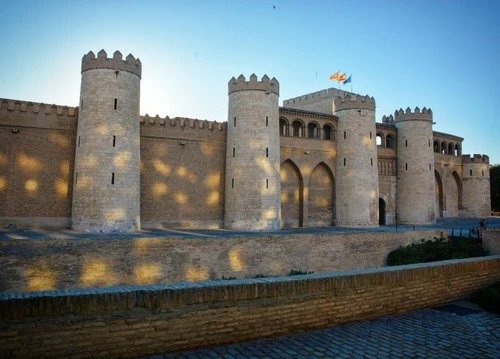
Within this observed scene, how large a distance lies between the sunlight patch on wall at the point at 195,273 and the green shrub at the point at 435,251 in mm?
10682

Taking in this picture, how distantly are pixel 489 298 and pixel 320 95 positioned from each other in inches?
1174

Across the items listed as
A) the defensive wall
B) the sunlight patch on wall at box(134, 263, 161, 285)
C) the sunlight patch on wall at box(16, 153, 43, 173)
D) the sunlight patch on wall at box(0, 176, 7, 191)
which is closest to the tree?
the sunlight patch on wall at box(134, 263, 161, 285)

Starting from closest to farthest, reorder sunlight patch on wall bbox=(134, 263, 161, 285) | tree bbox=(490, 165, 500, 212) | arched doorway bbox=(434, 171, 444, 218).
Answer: sunlight patch on wall bbox=(134, 263, 161, 285) → arched doorway bbox=(434, 171, 444, 218) → tree bbox=(490, 165, 500, 212)

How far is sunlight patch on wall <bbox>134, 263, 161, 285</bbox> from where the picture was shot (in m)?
16.0

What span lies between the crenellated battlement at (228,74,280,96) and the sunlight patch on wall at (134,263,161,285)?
12.4m

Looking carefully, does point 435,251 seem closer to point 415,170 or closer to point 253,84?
point 415,170

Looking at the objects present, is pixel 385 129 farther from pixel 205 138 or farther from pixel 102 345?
pixel 102 345

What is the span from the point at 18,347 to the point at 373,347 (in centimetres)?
498

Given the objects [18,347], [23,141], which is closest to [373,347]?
[18,347]

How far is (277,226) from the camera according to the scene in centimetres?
2430

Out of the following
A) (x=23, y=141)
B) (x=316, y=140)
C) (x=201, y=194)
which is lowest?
(x=201, y=194)

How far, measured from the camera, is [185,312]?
20.2ft

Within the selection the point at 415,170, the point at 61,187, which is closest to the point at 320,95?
the point at 415,170

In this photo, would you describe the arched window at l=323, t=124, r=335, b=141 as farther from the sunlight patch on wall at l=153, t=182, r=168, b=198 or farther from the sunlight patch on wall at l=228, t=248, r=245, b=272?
the sunlight patch on wall at l=228, t=248, r=245, b=272
